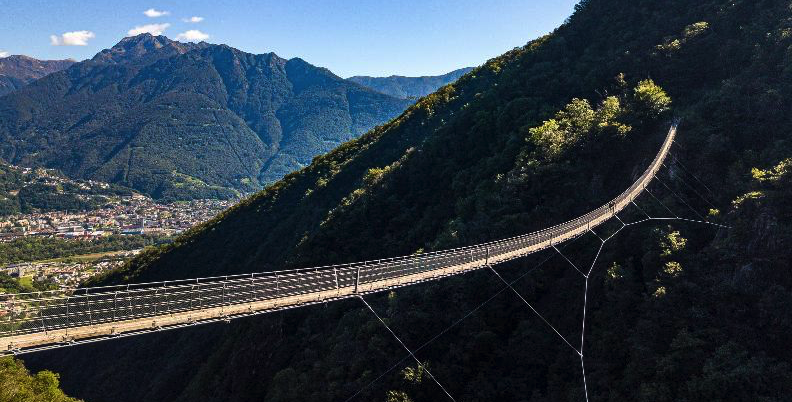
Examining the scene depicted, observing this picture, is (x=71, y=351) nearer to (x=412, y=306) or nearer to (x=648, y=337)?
(x=412, y=306)

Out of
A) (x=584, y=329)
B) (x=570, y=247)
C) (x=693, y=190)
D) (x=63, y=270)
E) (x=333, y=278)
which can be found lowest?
(x=63, y=270)

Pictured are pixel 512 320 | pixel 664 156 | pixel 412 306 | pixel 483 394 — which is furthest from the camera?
pixel 664 156

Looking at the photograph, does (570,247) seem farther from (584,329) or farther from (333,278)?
(333,278)

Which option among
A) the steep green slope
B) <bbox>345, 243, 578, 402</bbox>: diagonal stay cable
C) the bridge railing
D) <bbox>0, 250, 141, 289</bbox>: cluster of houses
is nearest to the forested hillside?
<bbox>345, 243, 578, 402</bbox>: diagonal stay cable

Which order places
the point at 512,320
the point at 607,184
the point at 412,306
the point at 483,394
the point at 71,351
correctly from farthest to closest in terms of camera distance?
the point at 71,351
the point at 607,184
the point at 412,306
the point at 512,320
the point at 483,394

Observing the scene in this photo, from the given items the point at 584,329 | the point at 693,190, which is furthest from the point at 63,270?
the point at 693,190

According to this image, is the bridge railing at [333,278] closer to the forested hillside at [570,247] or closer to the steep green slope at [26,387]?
the forested hillside at [570,247]

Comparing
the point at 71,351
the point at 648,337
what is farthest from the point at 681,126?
the point at 71,351

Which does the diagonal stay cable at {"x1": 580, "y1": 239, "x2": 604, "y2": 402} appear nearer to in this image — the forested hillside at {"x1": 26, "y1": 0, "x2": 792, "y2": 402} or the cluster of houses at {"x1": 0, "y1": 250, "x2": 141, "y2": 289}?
the forested hillside at {"x1": 26, "y1": 0, "x2": 792, "y2": 402}

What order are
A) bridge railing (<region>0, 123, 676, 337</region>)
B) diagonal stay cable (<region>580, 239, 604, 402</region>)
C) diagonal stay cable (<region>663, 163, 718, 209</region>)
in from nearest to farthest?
bridge railing (<region>0, 123, 676, 337</region>)
diagonal stay cable (<region>580, 239, 604, 402</region>)
diagonal stay cable (<region>663, 163, 718, 209</region>)
